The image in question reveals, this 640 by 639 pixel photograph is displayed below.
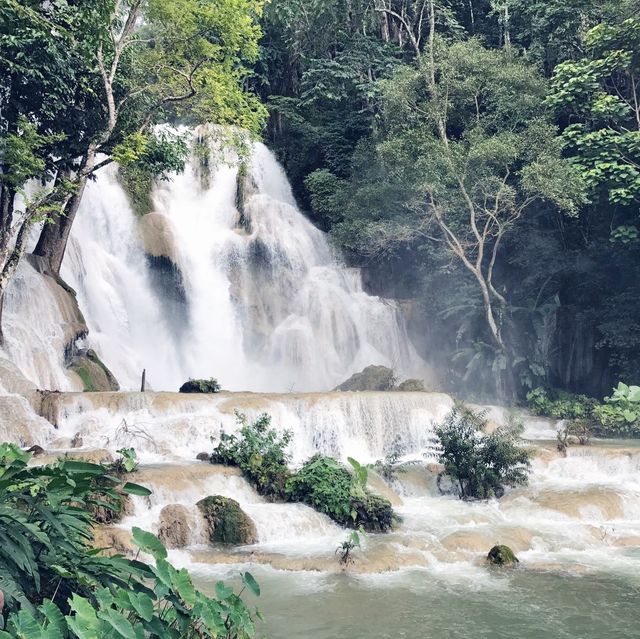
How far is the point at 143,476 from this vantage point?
10320 millimetres

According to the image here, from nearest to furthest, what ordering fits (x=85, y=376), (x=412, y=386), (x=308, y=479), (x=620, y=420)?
(x=308, y=479)
(x=85, y=376)
(x=620, y=420)
(x=412, y=386)

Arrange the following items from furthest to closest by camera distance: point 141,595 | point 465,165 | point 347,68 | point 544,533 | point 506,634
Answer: point 347,68
point 465,165
point 544,533
point 506,634
point 141,595

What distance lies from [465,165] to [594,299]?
6.52m

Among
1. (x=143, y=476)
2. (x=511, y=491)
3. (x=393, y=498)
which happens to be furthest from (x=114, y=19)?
(x=511, y=491)

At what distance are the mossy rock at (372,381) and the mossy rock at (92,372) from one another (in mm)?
6280

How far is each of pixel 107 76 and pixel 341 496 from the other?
385 inches

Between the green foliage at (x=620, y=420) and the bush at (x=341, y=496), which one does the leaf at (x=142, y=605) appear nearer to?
the bush at (x=341, y=496)

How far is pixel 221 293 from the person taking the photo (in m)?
23.1

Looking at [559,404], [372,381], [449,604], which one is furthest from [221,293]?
[449,604]

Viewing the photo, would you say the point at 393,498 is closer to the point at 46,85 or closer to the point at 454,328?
the point at 46,85

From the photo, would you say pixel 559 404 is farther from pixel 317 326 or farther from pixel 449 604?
pixel 449 604

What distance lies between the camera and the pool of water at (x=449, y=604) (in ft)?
20.3

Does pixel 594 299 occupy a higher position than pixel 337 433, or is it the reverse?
pixel 594 299

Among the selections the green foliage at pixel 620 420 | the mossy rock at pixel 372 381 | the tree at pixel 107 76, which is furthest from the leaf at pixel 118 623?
the green foliage at pixel 620 420
